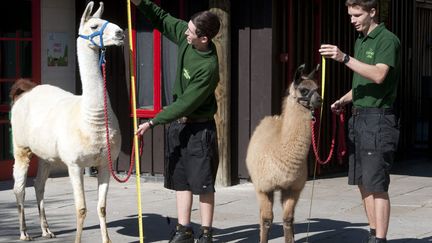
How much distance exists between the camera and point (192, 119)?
7.20 meters

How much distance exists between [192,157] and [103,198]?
94 cm

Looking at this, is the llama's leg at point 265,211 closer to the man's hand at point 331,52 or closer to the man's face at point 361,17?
the man's hand at point 331,52

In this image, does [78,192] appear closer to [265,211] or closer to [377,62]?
[265,211]

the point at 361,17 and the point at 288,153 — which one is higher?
the point at 361,17

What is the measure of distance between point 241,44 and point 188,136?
458 centimetres

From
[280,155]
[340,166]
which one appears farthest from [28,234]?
[340,166]

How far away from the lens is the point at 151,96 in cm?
1236

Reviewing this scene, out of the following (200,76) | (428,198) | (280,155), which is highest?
(200,76)

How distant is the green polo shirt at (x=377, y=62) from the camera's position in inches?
265

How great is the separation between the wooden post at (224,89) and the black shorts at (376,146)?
181 inches

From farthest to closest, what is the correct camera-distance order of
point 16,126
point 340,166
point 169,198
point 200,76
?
1. point 340,166
2. point 169,198
3. point 16,126
4. point 200,76

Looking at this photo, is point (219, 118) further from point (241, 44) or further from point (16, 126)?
point (16, 126)

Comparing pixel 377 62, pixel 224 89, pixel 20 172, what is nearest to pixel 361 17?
pixel 377 62

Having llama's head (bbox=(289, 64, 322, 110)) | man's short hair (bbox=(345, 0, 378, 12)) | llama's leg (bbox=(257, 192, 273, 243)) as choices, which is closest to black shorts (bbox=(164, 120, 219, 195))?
llama's leg (bbox=(257, 192, 273, 243))
